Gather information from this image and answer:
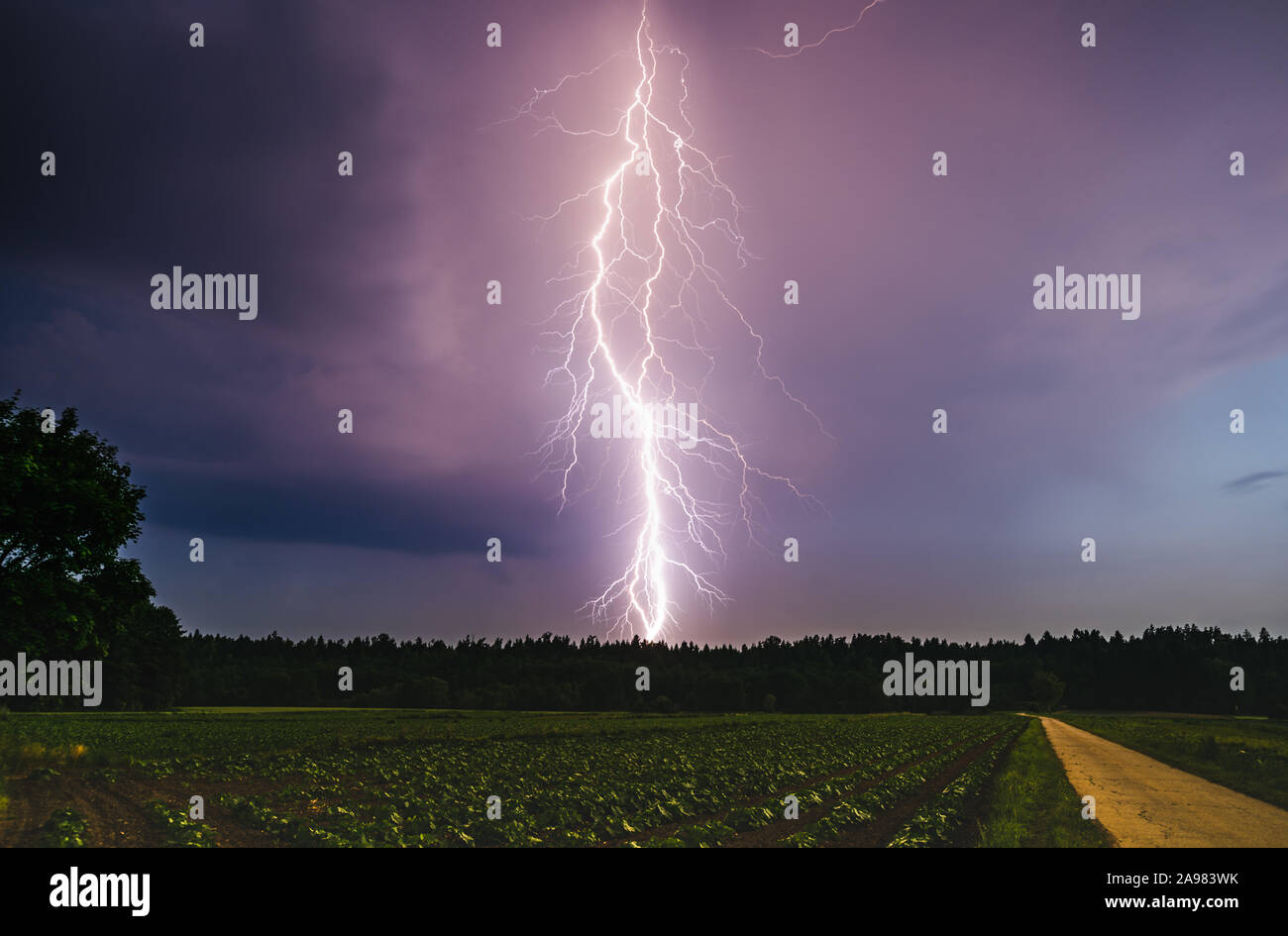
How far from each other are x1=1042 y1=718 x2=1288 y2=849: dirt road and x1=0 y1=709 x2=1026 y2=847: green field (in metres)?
3.46

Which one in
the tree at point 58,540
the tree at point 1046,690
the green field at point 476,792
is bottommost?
the tree at point 1046,690

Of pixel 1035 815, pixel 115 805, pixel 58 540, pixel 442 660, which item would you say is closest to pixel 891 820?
pixel 1035 815

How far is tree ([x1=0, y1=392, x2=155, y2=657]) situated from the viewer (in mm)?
31156

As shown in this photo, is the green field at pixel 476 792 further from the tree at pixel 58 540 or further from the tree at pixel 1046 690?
the tree at pixel 1046 690

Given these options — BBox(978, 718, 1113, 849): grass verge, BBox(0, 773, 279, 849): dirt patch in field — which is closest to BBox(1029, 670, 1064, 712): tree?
BBox(978, 718, 1113, 849): grass verge

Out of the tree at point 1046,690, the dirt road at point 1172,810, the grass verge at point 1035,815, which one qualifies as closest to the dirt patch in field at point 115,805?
the grass verge at point 1035,815

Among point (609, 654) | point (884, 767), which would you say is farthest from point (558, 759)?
point (609, 654)

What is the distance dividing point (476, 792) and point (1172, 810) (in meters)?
19.5

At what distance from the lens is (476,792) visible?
2331 centimetres

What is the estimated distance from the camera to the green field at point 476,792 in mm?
16906

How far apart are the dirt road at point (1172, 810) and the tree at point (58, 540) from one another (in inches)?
1502

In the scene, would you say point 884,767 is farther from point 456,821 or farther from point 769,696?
point 769,696

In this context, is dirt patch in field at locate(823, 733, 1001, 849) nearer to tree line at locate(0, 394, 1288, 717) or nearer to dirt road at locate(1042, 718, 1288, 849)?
dirt road at locate(1042, 718, 1288, 849)
